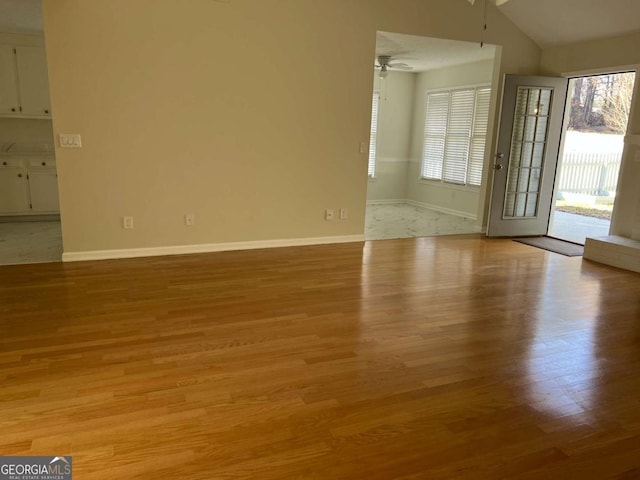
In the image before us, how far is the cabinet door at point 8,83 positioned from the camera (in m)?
6.05

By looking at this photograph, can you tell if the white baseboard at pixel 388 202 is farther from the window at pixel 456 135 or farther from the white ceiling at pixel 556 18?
the white ceiling at pixel 556 18

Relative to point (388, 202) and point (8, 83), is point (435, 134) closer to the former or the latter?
point (388, 202)

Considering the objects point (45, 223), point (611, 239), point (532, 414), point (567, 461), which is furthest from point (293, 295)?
point (45, 223)

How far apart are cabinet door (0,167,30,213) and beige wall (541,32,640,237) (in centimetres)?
739

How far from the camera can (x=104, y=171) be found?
4.56 meters

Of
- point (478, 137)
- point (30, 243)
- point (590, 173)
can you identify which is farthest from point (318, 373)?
point (590, 173)

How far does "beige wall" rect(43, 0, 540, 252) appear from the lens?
4.38 m

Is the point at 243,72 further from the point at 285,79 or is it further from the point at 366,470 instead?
the point at 366,470

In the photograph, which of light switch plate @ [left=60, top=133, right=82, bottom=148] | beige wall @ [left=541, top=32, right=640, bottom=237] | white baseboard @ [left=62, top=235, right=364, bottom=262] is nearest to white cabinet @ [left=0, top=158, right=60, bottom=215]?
white baseboard @ [left=62, top=235, right=364, bottom=262]

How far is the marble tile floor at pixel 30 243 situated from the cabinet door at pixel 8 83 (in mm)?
1546

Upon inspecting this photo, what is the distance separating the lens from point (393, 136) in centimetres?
894

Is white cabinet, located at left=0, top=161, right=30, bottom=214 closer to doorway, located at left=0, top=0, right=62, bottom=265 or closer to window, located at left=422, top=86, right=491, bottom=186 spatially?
doorway, located at left=0, top=0, right=62, bottom=265

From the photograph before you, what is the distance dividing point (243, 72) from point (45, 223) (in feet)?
12.1

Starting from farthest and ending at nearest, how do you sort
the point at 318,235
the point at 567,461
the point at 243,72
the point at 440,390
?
the point at 318,235 < the point at 243,72 < the point at 440,390 < the point at 567,461
